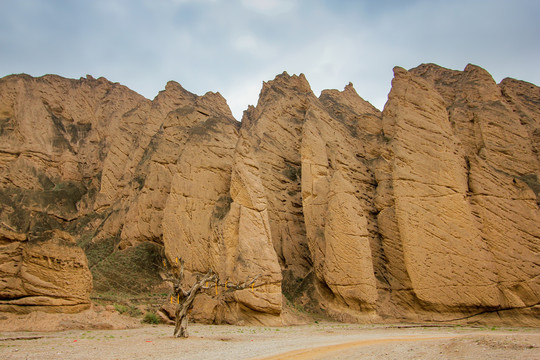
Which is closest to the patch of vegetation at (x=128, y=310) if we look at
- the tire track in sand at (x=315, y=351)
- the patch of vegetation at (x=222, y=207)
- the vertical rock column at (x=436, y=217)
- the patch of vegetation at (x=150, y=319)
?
the patch of vegetation at (x=150, y=319)

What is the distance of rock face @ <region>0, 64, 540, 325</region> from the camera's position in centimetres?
2328

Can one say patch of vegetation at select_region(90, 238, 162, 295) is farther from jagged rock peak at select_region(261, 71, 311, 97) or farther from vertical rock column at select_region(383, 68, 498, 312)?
jagged rock peak at select_region(261, 71, 311, 97)

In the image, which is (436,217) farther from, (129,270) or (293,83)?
(129,270)

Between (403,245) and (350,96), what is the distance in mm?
24987

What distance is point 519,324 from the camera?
24047 millimetres

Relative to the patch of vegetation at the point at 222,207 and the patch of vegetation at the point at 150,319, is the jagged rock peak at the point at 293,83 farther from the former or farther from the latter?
the patch of vegetation at the point at 150,319

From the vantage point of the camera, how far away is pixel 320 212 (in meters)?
28.3

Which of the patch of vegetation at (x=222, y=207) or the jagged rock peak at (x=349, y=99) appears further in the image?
the jagged rock peak at (x=349, y=99)

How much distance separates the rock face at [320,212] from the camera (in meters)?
23.3

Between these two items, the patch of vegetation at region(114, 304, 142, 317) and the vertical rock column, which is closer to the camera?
the patch of vegetation at region(114, 304, 142, 317)

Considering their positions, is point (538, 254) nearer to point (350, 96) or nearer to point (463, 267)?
point (463, 267)

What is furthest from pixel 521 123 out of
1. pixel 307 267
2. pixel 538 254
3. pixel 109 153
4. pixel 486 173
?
pixel 109 153

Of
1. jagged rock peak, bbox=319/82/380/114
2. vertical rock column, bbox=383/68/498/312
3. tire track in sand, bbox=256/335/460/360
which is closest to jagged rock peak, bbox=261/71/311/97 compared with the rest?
jagged rock peak, bbox=319/82/380/114

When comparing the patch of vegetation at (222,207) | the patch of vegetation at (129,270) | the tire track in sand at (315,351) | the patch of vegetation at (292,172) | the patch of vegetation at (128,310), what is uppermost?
the patch of vegetation at (292,172)
